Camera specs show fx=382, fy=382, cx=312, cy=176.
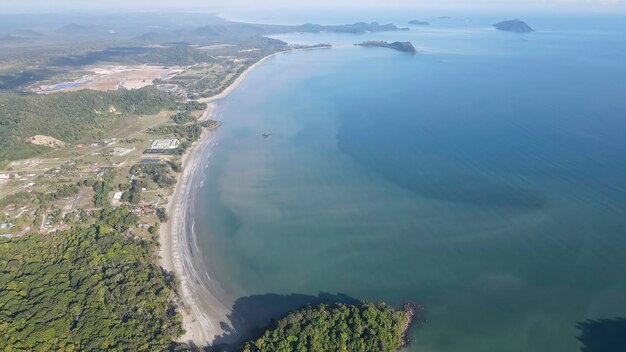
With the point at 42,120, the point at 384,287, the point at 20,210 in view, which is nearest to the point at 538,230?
the point at 384,287

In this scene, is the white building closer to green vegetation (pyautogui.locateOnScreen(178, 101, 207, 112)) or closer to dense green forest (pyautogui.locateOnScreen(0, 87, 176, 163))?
dense green forest (pyautogui.locateOnScreen(0, 87, 176, 163))

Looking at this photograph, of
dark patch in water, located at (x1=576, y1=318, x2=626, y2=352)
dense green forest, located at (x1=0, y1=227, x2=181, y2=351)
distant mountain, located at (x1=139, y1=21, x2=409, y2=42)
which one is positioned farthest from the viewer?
distant mountain, located at (x1=139, y1=21, x2=409, y2=42)

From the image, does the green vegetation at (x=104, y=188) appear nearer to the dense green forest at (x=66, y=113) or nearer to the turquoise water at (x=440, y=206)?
the turquoise water at (x=440, y=206)

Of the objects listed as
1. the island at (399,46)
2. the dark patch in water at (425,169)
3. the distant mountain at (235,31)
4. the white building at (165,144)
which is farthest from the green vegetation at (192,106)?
the distant mountain at (235,31)

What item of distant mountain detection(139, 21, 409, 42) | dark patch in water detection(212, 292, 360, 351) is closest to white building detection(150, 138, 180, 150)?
dark patch in water detection(212, 292, 360, 351)

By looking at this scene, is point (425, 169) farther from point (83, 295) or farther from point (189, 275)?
point (83, 295)

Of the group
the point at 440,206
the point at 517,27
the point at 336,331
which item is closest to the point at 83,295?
the point at 336,331

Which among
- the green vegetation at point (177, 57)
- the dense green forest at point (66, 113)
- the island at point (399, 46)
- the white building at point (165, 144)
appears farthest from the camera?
the island at point (399, 46)

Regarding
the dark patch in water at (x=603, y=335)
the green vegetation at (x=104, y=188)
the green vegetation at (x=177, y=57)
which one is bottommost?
the dark patch in water at (x=603, y=335)
